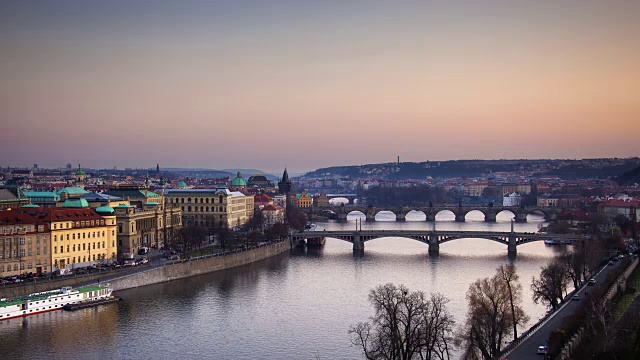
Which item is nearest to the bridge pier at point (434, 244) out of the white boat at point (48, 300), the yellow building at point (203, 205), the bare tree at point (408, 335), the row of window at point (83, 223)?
the yellow building at point (203, 205)

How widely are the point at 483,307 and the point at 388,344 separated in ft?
12.5

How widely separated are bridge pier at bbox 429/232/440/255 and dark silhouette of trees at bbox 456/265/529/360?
998 inches

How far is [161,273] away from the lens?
3841 cm

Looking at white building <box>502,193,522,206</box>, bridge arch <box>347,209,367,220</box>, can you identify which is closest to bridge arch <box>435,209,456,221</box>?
bridge arch <box>347,209,367,220</box>

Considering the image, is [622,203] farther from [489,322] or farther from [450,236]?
[489,322]

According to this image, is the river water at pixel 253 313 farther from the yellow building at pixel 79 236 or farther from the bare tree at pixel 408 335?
the yellow building at pixel 79 236

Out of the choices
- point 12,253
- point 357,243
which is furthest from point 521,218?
point 12,253

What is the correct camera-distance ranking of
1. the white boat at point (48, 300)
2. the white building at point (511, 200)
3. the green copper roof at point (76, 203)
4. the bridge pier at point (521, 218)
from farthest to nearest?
1. the white building at point (511, 200)
2. the bridge pier at point (521, 218)
3. the green copper roof at point (76, 203)
4. the white boat at point (48, 300)

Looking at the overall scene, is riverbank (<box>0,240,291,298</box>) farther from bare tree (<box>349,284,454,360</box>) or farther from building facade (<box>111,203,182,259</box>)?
bare tree (<box>349,284,454,360</box>)

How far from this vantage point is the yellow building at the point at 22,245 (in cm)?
3459

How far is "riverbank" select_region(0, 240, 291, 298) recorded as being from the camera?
32513 mm

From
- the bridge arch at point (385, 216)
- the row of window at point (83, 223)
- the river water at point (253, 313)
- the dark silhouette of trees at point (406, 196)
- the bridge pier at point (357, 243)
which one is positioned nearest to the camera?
the river water at point (253, 313)

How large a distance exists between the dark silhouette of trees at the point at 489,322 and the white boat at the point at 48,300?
15.3m

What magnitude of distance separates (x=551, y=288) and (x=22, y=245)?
2234cm
